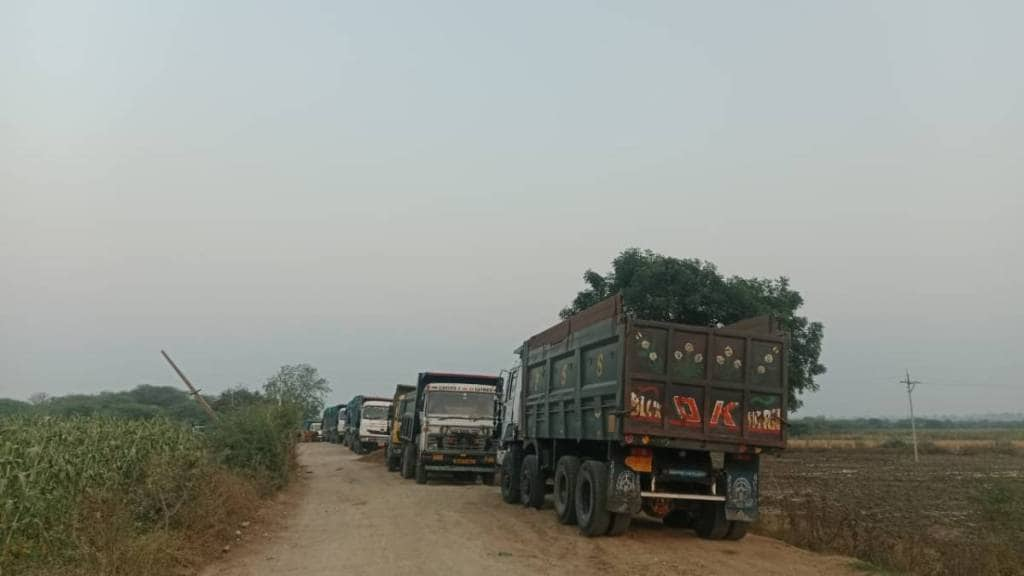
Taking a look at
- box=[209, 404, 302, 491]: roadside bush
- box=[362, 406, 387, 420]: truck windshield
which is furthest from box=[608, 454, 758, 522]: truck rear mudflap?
box=[362, 406, 387, 420]: truck windshield

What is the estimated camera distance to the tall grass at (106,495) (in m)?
8.23

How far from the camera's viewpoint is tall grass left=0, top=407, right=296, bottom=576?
324 inches

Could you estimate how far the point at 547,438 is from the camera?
15234 mm

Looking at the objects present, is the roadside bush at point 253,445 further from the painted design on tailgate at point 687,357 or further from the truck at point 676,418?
the painted design on tailgate at point 687,357

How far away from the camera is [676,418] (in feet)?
37.0

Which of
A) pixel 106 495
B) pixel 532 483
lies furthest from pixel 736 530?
pixel 106 495

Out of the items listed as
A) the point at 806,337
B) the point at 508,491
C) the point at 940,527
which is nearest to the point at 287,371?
the point at 806,337

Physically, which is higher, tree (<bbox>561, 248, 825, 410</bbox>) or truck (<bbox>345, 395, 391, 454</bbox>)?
tree (<bbox>561, 248, 825, 410</bbox>)

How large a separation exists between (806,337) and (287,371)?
66233mm

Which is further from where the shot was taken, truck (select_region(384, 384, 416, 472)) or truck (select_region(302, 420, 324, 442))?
truck (select_region(302, 420, 324, 442))

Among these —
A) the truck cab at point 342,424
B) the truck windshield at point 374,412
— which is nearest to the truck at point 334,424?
the truck cab at point 342,424

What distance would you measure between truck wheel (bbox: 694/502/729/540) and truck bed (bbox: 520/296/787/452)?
122cm

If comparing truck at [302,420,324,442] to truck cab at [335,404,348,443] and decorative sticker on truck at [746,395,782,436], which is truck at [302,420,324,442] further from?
decorative sticker on truck at [746,395,782,436]

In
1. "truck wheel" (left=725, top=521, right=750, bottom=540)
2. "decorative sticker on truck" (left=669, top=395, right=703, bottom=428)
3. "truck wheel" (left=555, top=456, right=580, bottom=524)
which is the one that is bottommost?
"truck wheel" (left=725, top=521, right=750, bottom=540)
